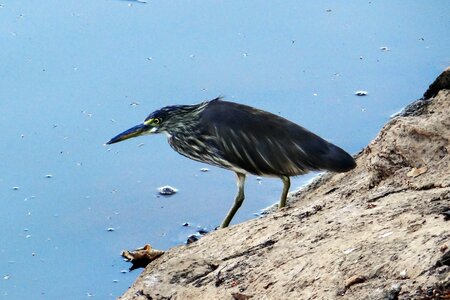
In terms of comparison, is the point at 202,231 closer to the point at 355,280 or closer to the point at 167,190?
the point at 167,190

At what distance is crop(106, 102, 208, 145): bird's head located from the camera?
7977 mm

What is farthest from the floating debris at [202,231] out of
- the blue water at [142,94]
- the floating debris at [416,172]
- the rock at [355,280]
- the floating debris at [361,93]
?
the rock at [355,280]

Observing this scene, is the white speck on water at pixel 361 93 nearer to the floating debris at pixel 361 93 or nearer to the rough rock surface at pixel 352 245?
the floating debris at pixel 361 93

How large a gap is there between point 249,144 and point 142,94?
6.34ft

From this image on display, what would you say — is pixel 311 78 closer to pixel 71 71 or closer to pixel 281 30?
pixel 281 30

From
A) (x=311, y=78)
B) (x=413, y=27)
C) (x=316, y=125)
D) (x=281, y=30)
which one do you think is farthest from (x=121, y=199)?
(x=413, y=27)

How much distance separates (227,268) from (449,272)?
1.58 metres

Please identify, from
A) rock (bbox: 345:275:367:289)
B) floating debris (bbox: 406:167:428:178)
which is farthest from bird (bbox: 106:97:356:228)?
rock (bbox: 345:275:367:289)

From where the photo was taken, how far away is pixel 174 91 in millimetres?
9258

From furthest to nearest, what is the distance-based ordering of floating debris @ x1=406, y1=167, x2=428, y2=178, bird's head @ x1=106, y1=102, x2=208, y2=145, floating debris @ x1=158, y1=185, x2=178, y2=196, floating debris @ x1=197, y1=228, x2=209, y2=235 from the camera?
floating debris @ x1=158, y1=185, x2=178, y2=196
bird's head @ x1=106, y1=102, x2=208, y2=145
floating debris @ x1=197, y1=228, x2=209, y2=235
floating debris @ x1=406, y1=167, x2=428, y2=178

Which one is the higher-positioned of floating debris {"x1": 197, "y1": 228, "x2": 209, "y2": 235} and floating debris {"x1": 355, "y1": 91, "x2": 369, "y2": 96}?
floating debris {"x1": 355, "y1": 91, "x2": 369, "y2": 96}

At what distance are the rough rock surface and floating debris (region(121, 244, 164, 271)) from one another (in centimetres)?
29

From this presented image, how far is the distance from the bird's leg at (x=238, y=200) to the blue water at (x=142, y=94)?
8.6 inches

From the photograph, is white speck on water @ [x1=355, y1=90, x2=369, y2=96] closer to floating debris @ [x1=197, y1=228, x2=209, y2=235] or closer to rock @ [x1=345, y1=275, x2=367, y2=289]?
floating debris @ [x1=197, y1=228, x2=209, y2=235]
